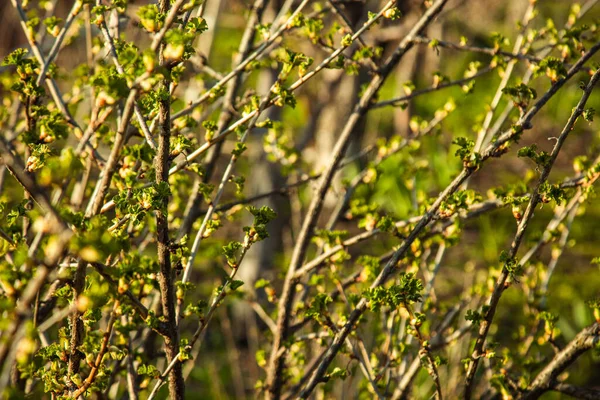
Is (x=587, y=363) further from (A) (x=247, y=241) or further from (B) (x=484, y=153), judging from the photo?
(A) (x=247, y=241)

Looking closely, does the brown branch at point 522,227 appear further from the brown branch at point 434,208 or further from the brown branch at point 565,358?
the brown branch at point 565,358

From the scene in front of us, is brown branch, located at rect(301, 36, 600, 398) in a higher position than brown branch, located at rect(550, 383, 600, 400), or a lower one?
higher

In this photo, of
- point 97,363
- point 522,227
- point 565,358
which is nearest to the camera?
point 97,363

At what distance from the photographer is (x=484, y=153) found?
1.46m

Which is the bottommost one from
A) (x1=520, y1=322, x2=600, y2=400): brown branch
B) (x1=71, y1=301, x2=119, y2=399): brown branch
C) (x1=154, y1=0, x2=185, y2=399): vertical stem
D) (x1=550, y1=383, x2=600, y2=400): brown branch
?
(x1=550, y1=383, x2=600, y2=400): brown branch

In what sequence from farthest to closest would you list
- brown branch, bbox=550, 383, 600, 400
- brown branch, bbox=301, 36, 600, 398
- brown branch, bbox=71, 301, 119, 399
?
brown branch, bbox=550, 383, 600, 400, brown branch, bbox=301, 36, 600, 398, brown branch, bbox=71, 301, 119, 399

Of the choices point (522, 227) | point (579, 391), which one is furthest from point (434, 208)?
point (579, 391)

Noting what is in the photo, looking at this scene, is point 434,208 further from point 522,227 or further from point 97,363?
point 97,363

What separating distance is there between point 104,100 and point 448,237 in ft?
3.72

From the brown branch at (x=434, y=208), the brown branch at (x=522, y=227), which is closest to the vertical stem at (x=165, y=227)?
the brown branch at (x=434, y=208)

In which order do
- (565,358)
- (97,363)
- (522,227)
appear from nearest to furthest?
1. (97,363)
2. (522,227)
3. (565,358)

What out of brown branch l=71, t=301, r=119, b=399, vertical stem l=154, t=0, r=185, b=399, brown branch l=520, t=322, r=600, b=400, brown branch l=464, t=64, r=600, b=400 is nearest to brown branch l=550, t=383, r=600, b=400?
brown branch l=520, t=322, r=600, b=400

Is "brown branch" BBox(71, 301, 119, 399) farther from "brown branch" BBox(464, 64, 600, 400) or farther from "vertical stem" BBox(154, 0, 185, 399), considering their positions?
"brown branch" BBox(464, 64, 600, 400)

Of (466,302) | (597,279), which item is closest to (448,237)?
(466,302)
